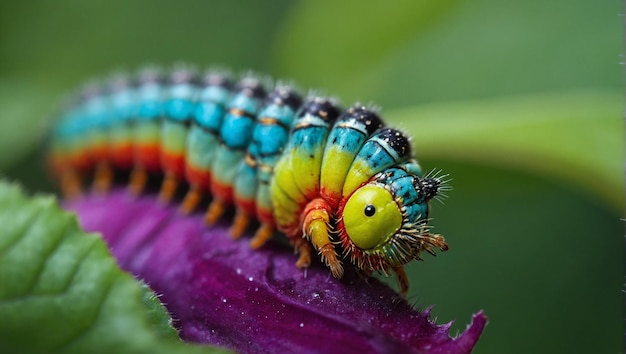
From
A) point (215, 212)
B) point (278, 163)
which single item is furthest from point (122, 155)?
point (278, 163)

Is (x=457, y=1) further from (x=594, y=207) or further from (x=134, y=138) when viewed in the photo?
(x=134, y=138)

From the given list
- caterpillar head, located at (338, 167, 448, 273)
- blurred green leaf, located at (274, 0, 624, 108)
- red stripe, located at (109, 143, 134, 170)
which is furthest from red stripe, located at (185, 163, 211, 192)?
blurred green leaf, located at (274, 0, 624, 108)

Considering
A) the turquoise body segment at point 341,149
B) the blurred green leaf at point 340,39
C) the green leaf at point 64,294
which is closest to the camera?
the green leaf at point 64,294

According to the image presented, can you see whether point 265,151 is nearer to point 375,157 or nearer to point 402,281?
point 375,157

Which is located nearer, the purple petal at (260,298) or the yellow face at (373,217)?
the purple petal at (260,298)

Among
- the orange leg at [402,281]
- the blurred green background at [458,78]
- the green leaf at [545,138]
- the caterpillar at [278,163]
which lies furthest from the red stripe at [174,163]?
the blurred green background at [458,78]

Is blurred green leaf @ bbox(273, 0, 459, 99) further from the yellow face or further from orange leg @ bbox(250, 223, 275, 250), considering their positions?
the yellow face

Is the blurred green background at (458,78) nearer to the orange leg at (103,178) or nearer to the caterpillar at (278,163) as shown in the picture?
the orange leg at (103,178)
